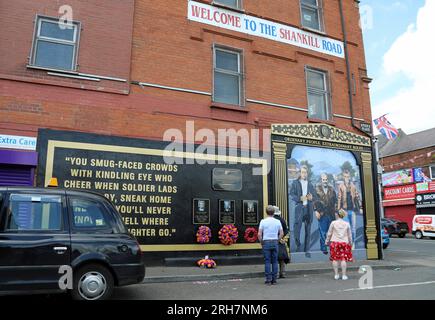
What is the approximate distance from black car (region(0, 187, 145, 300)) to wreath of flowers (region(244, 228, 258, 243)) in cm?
543

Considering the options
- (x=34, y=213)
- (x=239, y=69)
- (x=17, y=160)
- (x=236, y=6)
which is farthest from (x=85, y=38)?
(x=34, y=213)

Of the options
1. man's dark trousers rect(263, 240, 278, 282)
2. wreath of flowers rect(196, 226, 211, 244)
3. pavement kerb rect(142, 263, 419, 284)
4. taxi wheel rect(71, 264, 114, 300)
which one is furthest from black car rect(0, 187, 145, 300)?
wreath of flowers rect(196, 226, 211, 244)

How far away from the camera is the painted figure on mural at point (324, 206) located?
12.5 meters

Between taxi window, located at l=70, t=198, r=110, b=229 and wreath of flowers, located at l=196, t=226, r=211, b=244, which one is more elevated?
taxi window, located at l=70, t=198, r=110, b=229

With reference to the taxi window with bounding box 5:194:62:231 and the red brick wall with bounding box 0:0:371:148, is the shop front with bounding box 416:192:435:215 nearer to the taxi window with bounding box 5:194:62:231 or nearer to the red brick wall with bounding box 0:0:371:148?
the red brick wall with bounding box 0:0:371:148

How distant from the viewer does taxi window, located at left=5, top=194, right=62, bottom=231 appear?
5.71 meters

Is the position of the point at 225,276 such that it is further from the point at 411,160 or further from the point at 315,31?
the point at 411,160

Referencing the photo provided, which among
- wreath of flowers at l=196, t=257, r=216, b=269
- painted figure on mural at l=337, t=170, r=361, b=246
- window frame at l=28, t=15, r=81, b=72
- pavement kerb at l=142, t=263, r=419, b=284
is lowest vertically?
pavement kerb at l=142, t=263, r=419, b=284

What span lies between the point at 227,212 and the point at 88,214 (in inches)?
216

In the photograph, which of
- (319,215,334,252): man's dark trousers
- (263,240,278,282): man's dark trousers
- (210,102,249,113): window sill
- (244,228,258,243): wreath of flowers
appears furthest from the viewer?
(319,215,334,252): man's dark trousers

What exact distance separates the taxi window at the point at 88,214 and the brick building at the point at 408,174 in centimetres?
3450

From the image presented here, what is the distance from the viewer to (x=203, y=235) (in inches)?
416

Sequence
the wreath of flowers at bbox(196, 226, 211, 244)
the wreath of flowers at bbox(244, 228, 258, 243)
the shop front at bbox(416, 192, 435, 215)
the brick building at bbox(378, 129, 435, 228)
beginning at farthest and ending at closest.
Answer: the brick building at bbox(378, 129, 435, 228) → the shop front at bbox(416, 192, 435, 215) → the wreath of flowers at bbox(244, 228, 258, 243) → the wreath of flowers at bbox(196, 226, 211, 244)
